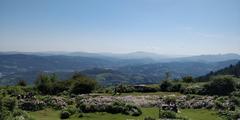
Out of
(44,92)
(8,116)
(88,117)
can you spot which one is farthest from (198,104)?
(44,92)

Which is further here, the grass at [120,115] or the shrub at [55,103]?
the shrub at [55,103]

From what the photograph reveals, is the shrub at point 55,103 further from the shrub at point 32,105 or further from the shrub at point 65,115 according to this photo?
→ the shrub at point 65,115

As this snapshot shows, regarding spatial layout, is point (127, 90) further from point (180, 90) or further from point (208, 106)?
point (208, 106)

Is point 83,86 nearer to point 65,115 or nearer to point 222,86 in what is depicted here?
point 222,86

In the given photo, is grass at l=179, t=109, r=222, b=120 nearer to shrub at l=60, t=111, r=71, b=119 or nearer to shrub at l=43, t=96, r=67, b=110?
shrub at l=60, t=111, r=71, b=119

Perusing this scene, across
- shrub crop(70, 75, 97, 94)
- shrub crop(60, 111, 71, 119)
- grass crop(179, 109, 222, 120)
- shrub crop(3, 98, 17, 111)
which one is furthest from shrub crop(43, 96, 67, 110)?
shrub crop(70, 75, 97, 94)

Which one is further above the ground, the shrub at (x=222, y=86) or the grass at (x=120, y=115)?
the shrub at (x=222, y=86)

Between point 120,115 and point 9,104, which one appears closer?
point 9,104

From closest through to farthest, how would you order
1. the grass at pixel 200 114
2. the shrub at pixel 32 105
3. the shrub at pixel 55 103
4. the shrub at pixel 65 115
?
the shrub at pixel 65 115 < the grass at pixel 200 114 < the shrub at pixel 32 105 < the shrub at pixel 55 103

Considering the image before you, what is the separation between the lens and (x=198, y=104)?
137 ft

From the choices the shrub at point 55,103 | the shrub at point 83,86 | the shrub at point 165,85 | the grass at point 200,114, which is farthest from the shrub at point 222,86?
the shrub at point 55,103

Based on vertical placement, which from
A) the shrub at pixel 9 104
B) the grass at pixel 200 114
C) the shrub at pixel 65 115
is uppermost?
the shrub at pixel 9 104

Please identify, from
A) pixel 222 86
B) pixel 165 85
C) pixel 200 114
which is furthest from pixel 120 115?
pixel 165 85

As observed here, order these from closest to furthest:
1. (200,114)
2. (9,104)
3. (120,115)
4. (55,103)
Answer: (9,104) < (120,115) < (200,114) < (55,103)
